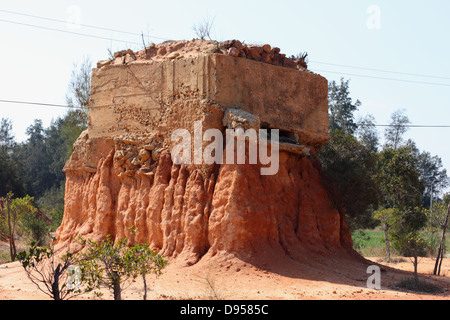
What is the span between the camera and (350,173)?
1328 centimetres

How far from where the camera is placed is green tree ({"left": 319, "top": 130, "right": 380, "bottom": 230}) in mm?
13258

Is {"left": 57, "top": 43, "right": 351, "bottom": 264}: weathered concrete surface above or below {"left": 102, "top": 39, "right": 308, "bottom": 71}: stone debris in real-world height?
below

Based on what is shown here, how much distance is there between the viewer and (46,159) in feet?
140

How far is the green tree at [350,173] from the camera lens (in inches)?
522

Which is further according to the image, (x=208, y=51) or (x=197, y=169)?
(x=208, y=51)

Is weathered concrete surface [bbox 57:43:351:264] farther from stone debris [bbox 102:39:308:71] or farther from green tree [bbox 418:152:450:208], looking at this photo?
green tree [bbox 418:152:450:208]

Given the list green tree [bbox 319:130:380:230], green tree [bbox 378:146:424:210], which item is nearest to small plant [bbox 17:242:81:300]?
green tree [bbox 319:130:380:230]

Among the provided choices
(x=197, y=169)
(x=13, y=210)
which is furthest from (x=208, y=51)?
(x=13, y=210)

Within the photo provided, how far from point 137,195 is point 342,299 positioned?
511 centimetres

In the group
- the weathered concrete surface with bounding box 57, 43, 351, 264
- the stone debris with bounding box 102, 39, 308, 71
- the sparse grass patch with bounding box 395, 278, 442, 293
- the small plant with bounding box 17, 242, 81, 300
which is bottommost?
the sparse grass patch with bounding box 395, 278, 442, 293

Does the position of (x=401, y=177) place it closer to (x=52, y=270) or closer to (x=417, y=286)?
(x=417, y=286)

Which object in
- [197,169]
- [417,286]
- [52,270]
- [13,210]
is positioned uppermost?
[197,169]

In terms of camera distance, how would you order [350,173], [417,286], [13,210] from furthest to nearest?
[13,210], [350,173], [417,286]
